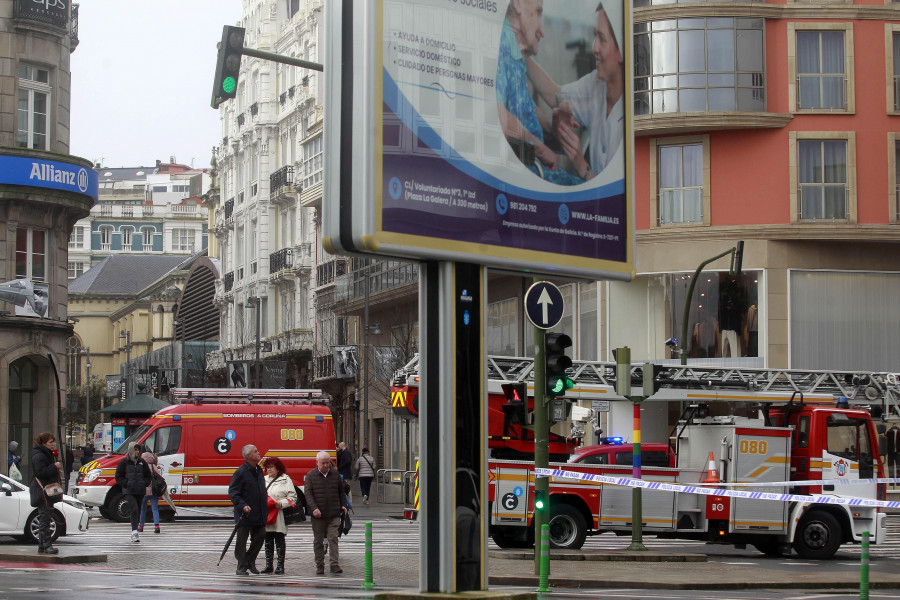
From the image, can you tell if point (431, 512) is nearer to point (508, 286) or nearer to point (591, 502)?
point (591, 502)

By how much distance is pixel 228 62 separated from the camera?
16500 mm

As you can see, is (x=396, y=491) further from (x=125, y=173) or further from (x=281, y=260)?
(x=125, y=173)

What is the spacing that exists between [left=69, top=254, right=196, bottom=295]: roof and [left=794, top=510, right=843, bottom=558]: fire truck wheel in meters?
121

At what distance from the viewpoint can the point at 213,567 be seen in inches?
755

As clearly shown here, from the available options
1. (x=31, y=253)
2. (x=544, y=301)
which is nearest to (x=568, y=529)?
(x=544, y=301)

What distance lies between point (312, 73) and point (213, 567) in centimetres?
4819

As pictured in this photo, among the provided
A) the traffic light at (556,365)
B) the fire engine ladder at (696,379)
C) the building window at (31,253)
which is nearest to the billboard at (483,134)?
the traffic light at (556,365)

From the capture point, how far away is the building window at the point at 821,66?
39.0m

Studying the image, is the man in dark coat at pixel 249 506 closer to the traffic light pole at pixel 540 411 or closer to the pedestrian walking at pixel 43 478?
the pedestrian walking at pixel 43 478

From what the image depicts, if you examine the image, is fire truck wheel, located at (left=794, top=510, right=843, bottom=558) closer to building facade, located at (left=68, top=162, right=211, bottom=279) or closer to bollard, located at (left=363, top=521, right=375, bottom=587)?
bollard, located at (left=363, top=521, right=375, bottom=587)

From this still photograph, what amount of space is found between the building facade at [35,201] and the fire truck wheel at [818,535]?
26928 millimetres

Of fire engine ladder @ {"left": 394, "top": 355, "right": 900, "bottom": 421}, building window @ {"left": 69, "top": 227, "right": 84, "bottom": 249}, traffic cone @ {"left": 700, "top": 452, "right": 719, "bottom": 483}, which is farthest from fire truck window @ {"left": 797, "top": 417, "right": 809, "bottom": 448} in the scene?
building window @ {"left": 69, "top": 227, "right": 84, "bottom": 249}

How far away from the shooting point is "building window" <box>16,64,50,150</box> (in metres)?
42.0

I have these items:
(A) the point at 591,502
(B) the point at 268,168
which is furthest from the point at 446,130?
(B) the point at 268,168
